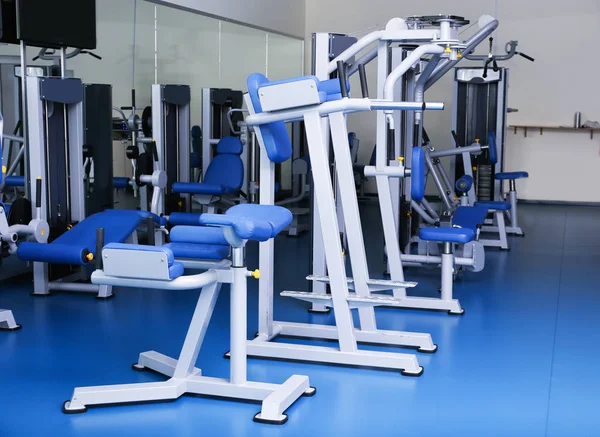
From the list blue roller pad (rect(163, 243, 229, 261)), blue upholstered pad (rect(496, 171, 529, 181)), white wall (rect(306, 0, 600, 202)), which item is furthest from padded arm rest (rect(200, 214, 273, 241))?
white wall (rect(306, 0, 600, 202))

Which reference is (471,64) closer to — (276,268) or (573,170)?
(573,170)

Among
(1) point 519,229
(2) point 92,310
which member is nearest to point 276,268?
(2) point 92,310

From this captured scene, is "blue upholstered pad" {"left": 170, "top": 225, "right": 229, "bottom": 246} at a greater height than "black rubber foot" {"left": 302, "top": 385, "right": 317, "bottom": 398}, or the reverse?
"blue upholstered pad" {"left": 170, "top": 225, "right": 229, "bottom": 246}

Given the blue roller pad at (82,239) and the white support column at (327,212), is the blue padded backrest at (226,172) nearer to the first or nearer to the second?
the blue roller pad at (82,239)

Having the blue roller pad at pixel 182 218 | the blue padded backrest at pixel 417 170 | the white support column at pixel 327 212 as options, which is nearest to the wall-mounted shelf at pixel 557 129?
the blue roller pad at pixel 182 218

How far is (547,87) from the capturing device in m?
10.8

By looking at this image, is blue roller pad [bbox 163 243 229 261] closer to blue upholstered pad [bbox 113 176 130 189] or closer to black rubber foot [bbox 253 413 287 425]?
black rubber foot [bbox 253 413 287 425]

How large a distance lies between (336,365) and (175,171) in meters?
3.88

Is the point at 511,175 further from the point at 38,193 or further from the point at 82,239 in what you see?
the point at 38,193

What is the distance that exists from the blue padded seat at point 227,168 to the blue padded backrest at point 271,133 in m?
3.26

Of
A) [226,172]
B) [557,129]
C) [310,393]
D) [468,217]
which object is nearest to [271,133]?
[310,393]

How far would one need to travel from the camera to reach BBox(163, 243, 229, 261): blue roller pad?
11.6 feet

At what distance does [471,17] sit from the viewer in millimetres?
10953

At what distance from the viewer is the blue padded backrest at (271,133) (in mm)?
3812
